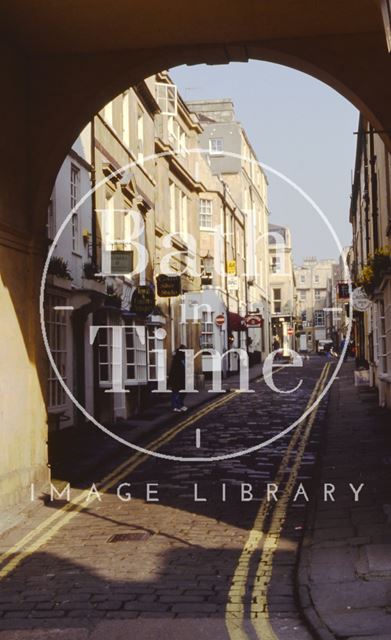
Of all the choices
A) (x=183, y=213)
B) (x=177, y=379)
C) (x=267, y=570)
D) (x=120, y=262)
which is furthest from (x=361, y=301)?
(x=267, y=570)

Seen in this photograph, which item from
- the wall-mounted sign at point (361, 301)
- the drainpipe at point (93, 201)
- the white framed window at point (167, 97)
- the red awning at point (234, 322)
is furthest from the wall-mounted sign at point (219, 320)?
the drainpipe at point (93, 201)

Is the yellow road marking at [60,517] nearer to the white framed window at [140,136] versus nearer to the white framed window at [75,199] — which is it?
the white framed window at [75,199]

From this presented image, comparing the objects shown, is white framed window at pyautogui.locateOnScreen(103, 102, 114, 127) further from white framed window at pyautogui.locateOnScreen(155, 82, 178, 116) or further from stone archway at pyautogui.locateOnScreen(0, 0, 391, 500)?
stone archway at pyautogui.locateOnScreen(0, 0, 391, 500)

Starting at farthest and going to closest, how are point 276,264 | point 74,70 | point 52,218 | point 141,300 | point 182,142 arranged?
point 276,264 < point 182,142 < point 141,300 < point 52,218 < point 74,70

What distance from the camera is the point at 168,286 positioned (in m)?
25.5

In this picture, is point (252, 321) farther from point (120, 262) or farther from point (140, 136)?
point (120, 262)

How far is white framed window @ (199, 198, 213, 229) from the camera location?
4347 cm

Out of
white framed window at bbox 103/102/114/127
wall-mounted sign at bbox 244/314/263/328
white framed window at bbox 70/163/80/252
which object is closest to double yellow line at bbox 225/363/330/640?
white framed window at bbox 70/163/80/252

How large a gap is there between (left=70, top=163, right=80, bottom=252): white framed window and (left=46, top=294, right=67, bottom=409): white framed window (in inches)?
67.5

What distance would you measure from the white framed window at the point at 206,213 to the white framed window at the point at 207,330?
5.74 meters

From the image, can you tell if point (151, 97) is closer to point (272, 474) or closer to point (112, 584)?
point (272, 474)

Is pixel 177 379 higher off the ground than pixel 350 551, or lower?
higher

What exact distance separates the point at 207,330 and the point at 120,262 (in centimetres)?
2100

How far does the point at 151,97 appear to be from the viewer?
25922 mm
